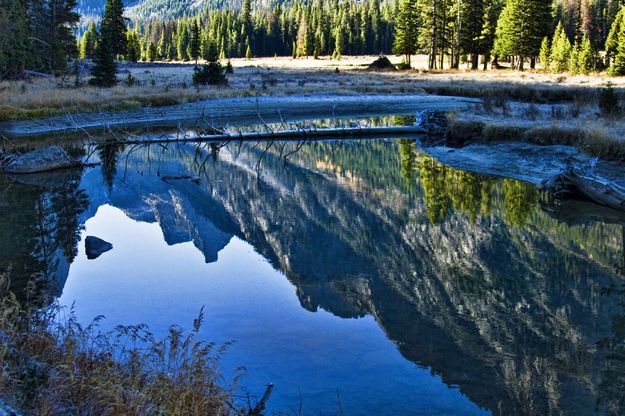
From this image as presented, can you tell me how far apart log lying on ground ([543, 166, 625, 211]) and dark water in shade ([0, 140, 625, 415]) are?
436 millimetres

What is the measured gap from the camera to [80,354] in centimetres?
684

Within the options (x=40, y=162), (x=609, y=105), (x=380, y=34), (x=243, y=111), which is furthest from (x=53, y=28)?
(x=380, y=34)

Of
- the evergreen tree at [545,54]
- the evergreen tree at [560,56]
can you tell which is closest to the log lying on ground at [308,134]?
the evergreen tree at [560,56]

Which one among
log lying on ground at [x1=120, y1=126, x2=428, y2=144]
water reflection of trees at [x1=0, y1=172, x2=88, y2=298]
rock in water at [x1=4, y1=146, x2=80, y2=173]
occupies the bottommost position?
water reflection of trees at [x1=0, y1=172, x2=88, y2=298]

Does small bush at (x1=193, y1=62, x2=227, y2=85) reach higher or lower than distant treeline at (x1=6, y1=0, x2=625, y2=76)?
lower

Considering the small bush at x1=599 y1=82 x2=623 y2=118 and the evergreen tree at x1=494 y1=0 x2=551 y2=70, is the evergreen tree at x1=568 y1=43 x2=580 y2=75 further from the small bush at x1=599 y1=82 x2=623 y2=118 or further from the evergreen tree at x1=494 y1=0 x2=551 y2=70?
the small bush at x1=599 y1=82 x2=623 y2=118

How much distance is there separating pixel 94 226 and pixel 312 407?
11581 mm

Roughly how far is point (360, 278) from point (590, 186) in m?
8.70

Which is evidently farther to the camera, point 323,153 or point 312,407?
point 323,153

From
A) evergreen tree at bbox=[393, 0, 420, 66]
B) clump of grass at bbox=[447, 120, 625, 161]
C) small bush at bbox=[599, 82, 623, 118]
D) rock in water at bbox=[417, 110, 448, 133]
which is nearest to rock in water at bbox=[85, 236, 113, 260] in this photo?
clump of grass at bbox=[447, 120, 625, 161]

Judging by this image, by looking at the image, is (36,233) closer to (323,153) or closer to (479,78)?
(323,153)

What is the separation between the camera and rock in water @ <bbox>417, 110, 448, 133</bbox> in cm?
3272

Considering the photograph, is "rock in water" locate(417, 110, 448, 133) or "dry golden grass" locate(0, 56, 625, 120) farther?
"dry golden grass" locate(0, 56, 625, 120)

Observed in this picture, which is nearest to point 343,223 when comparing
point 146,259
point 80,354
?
point 146,259
